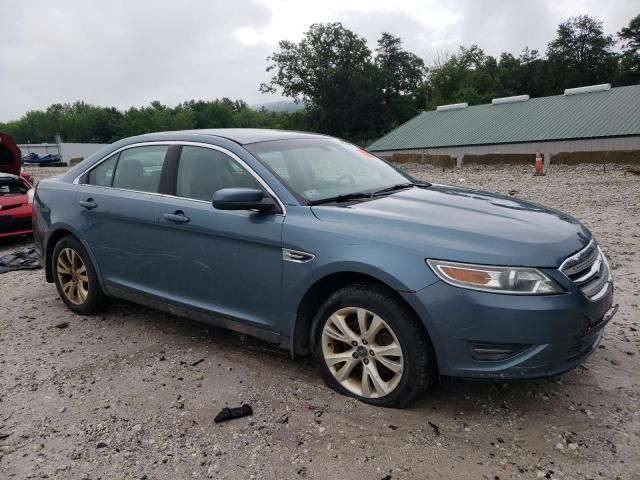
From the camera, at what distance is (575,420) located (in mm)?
3162

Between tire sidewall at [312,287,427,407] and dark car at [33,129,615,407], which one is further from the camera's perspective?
tire sidewall at [312,287,427,407]

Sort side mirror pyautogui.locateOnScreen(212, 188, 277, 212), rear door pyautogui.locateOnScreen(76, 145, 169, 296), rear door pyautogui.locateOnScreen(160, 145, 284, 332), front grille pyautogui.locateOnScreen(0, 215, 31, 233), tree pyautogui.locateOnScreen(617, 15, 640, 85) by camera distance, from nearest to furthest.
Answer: side mirror pyautogui.locateOnScreen(212, 188, 277, 212)
rear door pyautogui.locateOnScreen(160, 145, 284, 332)
rear door pyautogui.locateOnScreen(76, 145, 169, 296)
front grille pyautogui.locateOnScreen(0, 215, 31, 233)
tree pyautogui.locateOnScreen(617, 15, 640, 85)

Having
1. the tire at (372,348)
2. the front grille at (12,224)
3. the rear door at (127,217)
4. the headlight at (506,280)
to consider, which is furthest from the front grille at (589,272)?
the front grille at (12,224)

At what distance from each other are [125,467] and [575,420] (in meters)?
2.48

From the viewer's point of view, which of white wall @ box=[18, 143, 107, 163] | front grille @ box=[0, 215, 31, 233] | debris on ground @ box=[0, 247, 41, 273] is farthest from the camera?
white wall @ box=[18, 143, 107, 163]

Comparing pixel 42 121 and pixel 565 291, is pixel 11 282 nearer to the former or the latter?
pixel 565 291

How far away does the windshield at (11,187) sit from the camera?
9406 millimetres

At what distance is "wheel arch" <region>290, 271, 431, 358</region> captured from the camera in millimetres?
3283

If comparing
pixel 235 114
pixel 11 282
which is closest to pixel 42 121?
pixel 235 114

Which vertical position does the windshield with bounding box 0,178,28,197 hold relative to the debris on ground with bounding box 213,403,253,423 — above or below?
above

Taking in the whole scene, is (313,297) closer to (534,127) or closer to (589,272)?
(589,272)

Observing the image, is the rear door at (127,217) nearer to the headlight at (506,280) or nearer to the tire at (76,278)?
the tire at (76,278)

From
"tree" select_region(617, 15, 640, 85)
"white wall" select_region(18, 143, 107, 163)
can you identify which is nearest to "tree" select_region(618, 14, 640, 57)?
"tree" select_region(617, 15, 640, 85)

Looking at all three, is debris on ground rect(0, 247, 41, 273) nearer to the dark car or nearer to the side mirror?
the dark car
